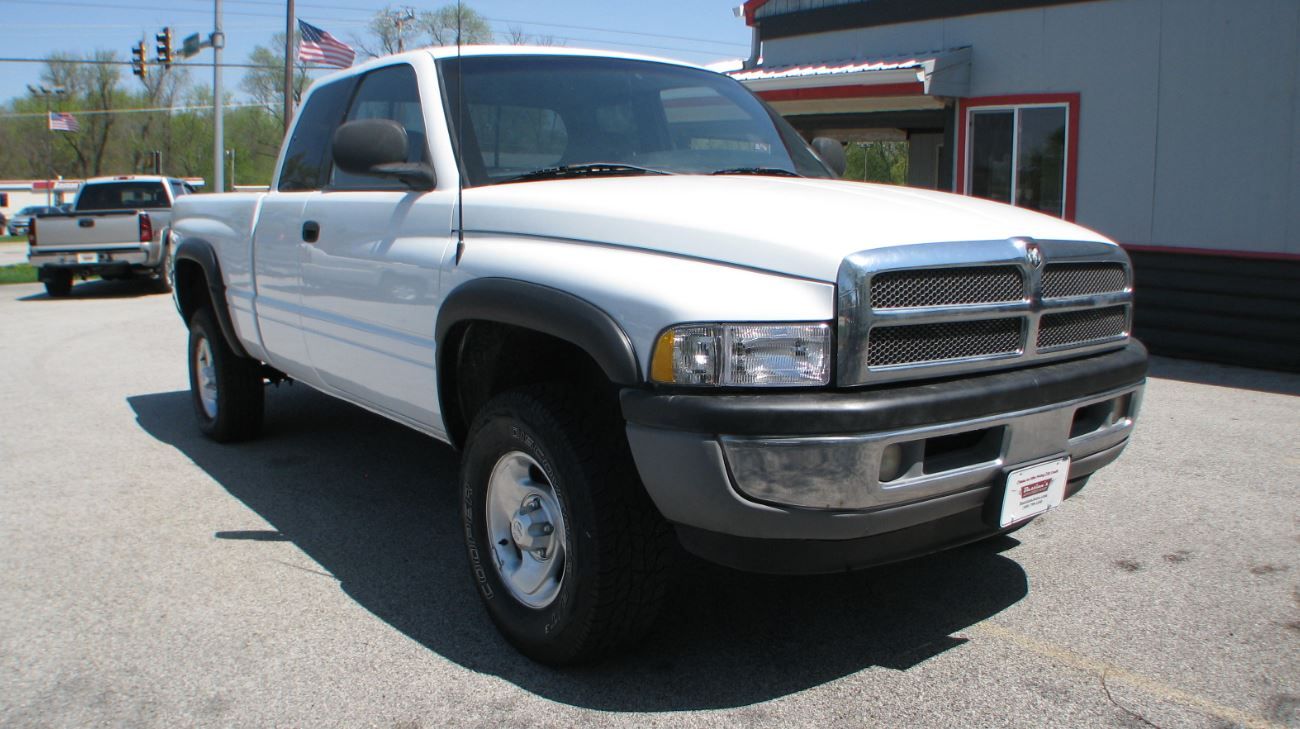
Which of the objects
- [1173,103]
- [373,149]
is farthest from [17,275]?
[373,149]

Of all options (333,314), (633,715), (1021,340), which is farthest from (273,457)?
(1021,340)

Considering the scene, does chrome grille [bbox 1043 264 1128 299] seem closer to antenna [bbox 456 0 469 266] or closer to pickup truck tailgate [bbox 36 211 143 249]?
antenna [bbox 456 0 469 266]

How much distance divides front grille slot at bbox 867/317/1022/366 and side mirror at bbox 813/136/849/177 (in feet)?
6.49

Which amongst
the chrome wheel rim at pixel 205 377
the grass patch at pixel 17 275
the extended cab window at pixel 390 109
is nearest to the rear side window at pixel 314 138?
the extended cab window at pixel 390 109

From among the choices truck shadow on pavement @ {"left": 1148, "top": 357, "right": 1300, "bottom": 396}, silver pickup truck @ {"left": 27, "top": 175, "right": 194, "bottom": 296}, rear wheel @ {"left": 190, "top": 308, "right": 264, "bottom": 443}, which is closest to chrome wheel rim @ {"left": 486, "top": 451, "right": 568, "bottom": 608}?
rear wheel @ {"left": 190, "top": 308, "right": 264, "bottom": 443}

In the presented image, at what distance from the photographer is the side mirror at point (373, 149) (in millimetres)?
3684

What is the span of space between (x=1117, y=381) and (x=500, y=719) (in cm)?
212

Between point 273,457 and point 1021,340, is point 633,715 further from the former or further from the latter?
point 273,457

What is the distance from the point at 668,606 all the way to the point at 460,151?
70.1 inches

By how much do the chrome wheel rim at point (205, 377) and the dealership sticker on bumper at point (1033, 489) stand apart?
4.72 metres

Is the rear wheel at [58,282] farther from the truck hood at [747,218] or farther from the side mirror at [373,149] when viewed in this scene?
the truck hood at [747,218]

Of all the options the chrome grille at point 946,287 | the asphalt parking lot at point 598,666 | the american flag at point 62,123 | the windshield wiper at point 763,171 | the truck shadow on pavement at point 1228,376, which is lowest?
the asphalt parking lot at point 598,666

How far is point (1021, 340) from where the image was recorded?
121 inches

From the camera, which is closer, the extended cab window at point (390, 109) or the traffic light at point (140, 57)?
the extended cab window at point (390, 109)
